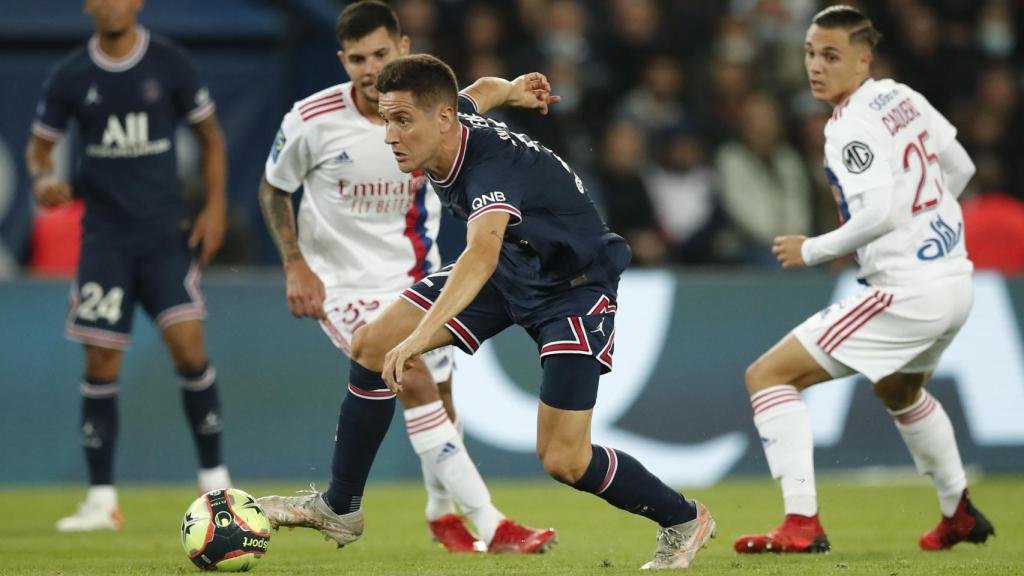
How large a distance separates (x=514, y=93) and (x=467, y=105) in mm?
295

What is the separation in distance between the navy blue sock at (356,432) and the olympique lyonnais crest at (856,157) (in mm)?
2189

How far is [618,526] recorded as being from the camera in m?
8.20

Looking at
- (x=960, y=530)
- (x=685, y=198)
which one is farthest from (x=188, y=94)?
(x=685, y=198)

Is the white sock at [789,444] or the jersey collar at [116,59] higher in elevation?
the jersey collar at [116,59]

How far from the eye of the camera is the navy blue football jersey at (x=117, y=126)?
8398 mm

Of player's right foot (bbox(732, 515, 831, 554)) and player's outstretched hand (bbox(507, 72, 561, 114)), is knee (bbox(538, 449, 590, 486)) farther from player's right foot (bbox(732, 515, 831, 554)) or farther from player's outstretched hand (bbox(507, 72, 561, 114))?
player's outstretched hand (bbox(507, 72, 561, 114))

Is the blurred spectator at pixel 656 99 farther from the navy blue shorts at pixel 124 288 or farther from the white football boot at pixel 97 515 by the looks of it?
the white football boot at pixel 97 515

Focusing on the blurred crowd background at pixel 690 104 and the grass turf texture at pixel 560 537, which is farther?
the blurred crowd background at pixel 690 104

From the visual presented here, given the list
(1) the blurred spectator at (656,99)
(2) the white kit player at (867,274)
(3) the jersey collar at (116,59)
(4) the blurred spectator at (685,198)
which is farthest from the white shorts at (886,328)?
(1) the blurred spectator at (656,99)

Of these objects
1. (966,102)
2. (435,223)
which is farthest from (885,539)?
(966,102)

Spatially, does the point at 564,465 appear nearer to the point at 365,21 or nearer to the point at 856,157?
the point at 856,157

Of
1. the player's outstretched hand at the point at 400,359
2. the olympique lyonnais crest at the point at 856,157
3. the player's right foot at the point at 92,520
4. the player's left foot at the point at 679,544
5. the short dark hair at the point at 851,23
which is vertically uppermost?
the short dark hair at the point at 851,23

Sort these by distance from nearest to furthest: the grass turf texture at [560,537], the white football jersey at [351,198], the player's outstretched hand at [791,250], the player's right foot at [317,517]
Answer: the grass turf texture at [560,537]
the player's right foot at [317,517]
the player's outstretched hand at [791,250]
the white football jersey at [351,198]

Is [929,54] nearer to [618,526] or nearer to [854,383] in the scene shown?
[854,383]
